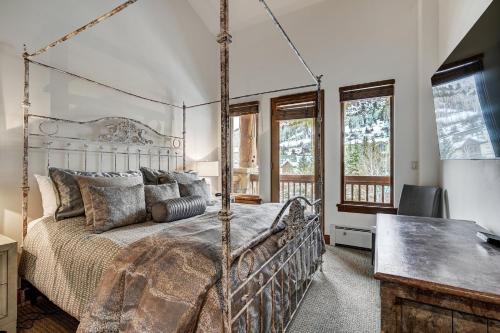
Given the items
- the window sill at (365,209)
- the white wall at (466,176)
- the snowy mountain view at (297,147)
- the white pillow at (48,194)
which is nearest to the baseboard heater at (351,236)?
the window sill at (365,209)

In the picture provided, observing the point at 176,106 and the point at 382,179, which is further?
the point at 176,106

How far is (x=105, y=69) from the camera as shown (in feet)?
9.28

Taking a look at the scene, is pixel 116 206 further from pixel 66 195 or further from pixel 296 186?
pixel 296 186

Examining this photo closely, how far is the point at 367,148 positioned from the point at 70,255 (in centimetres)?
340

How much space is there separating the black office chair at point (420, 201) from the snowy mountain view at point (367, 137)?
19.4 inches

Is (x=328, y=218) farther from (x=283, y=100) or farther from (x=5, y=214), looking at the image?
(x=5, y=214)

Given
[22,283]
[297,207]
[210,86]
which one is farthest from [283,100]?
[22,283]

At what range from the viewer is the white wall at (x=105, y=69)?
215 cm

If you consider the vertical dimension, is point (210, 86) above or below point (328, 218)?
above

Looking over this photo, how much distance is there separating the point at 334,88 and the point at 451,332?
3.23m

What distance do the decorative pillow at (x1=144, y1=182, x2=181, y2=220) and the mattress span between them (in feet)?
0.71

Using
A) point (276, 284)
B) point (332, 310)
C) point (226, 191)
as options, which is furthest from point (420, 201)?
point (226, 191)

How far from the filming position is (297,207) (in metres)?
1.90

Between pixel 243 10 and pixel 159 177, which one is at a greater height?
pixel 243 10
